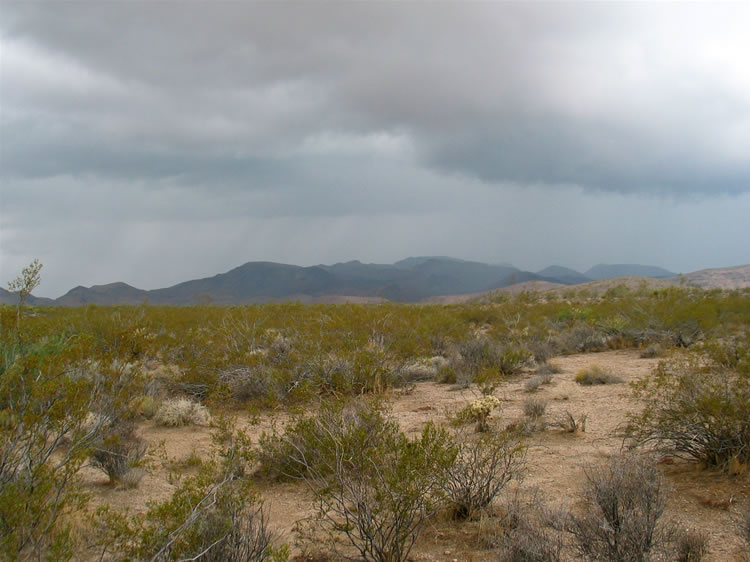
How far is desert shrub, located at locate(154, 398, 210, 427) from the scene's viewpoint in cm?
1009

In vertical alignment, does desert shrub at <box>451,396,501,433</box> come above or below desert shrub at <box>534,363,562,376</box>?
above

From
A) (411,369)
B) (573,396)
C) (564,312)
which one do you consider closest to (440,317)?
(411,369)

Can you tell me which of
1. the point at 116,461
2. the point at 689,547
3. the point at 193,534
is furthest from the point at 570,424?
the point at 116,461

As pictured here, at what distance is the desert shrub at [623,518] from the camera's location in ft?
12.6

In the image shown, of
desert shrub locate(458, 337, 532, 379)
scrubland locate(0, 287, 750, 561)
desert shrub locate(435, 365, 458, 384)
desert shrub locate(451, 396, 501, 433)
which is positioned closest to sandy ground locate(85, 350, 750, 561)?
scrubland locate(0, 287, 750, 561)

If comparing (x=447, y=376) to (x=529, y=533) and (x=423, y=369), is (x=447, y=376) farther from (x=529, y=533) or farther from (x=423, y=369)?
(x=529, y=533)

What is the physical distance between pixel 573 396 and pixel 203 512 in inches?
368

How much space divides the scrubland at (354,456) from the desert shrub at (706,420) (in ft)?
0.08

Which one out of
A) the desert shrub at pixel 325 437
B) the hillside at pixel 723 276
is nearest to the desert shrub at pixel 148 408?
the desert shrub at pixel 325 437

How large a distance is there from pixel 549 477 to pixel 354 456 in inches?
124

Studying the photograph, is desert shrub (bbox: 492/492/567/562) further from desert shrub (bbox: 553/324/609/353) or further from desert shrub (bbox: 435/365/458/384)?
desert shrub (bbox: 553/324/609/353)

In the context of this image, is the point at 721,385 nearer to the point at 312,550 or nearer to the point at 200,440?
the point at 312,550

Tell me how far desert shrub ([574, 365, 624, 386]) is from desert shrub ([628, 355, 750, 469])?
5.66 metres

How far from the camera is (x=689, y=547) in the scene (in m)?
4.27
